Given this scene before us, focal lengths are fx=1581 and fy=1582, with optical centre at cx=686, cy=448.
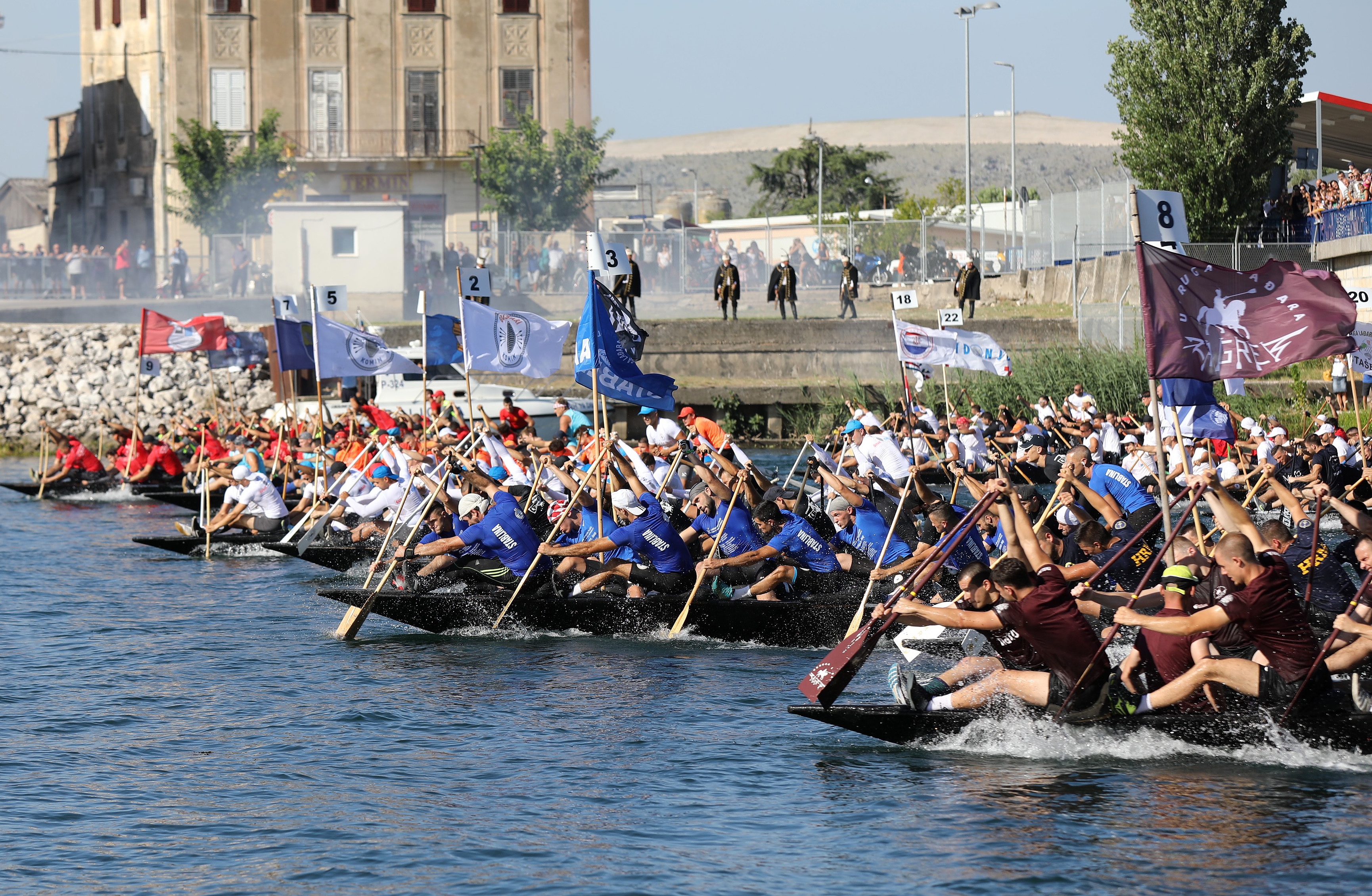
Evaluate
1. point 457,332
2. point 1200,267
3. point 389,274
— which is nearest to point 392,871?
point 1200,267

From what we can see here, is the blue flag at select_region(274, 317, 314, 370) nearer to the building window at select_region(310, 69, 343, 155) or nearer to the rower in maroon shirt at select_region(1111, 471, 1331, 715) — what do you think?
the rower in maroon shirt at select_region(1111, 471, 1331, 715)

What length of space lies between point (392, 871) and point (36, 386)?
3681 cm

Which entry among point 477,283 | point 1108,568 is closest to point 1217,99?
point 477,283

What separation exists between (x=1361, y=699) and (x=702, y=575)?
20.7 feet

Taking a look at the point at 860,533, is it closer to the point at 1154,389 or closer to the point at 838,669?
the point at 1154,389

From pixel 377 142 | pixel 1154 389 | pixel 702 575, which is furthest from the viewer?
pixel 377 142

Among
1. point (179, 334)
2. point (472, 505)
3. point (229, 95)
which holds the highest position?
point (229, 95)

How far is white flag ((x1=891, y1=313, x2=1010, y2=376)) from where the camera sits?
2250 cm

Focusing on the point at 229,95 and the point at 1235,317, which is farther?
the point at 229,95

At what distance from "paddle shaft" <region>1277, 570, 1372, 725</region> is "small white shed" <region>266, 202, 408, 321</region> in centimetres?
3599

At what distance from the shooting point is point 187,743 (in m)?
12.0

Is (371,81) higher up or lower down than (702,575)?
higher up

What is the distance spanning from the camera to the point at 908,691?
36.1 ft

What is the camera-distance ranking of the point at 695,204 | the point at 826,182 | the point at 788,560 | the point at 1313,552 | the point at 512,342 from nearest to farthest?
the point at 1313,552 → the point at 788,560 → the point at 512,342 → the point at 695,204 → the point at 826,182
